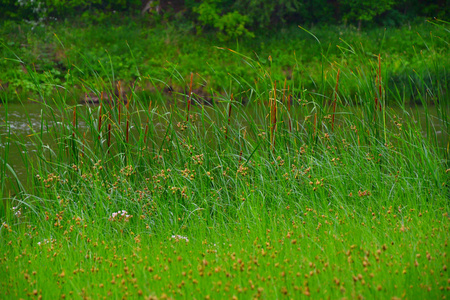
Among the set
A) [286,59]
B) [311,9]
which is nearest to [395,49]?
[286,59]

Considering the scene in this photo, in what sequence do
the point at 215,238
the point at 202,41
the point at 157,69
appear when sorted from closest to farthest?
the point at 215,238 < the point at 157,69 < the point at 202,41

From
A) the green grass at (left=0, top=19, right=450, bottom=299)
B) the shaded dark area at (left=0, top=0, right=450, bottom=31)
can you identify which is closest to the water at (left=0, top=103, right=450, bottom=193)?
the green grass at (left=0, top=19, right=450, bottom=299)

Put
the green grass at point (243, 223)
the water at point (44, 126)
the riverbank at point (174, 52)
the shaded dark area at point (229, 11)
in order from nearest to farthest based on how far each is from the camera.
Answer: the green grass at point (243, 223), the water at point (44, 126), the riverbank at point (174, 52), the shaded dark area at point (229, 11)

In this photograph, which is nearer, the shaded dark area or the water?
the water

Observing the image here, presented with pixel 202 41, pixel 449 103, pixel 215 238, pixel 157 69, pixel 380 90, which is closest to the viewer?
pixel 215 238

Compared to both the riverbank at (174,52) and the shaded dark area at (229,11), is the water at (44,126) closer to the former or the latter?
the riverbank at (174,52)

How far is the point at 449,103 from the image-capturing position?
3678 millimetres

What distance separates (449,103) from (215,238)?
7.44ft

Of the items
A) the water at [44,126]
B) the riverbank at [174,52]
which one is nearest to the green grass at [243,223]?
the water at [44,126]

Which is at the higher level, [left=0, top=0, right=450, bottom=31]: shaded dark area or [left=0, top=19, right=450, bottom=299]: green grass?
[left=0, top=19, right=450, bottom=299]: green grass

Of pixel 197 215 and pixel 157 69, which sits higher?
pixel 197 215

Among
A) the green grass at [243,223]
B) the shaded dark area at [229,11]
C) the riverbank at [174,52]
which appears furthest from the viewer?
the shaded dark area at [229,11]

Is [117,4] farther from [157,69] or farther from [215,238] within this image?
[215,238]

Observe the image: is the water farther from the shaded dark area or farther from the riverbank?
the shaded dark area
